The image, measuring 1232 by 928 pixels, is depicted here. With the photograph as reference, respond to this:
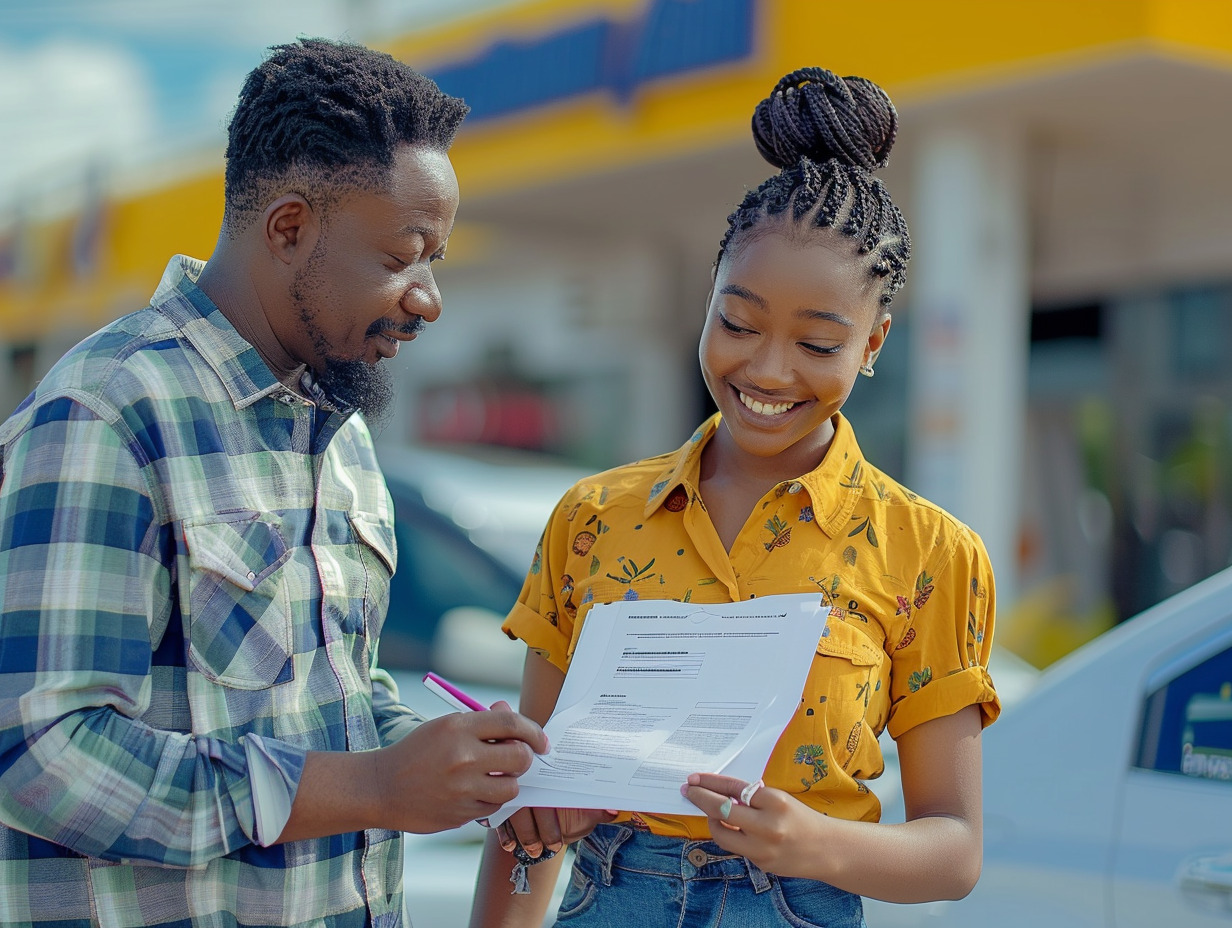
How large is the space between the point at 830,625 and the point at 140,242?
48.2 ft

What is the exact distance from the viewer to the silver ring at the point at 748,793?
Result: 4.96ft

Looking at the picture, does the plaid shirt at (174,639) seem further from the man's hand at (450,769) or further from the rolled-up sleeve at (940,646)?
the rolled-up sleeve at (940,646)

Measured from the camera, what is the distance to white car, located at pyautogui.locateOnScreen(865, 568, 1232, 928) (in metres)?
2.51

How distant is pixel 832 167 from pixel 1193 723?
1.41 metres

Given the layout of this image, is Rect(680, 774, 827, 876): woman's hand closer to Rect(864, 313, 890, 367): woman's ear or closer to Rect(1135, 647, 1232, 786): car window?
Rect(864, 313, 890, 367): woman's ear

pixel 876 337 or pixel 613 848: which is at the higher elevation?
pixel 876 337

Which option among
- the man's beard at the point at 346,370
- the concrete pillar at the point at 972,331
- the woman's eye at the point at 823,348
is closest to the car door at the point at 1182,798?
the woman's eye at the point at 823,348

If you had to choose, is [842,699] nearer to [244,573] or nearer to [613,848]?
[613,848]

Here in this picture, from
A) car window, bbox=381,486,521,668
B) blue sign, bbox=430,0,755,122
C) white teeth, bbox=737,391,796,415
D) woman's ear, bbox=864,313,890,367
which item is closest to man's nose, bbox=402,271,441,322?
white teeth, bbox=737,391,796,415

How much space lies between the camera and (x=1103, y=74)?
6.75m

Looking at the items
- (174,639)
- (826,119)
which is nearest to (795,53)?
(826,119)

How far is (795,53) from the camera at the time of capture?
791cm

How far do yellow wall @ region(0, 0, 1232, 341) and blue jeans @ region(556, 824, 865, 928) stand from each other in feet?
18.5

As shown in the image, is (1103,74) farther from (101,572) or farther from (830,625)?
(101,572)
